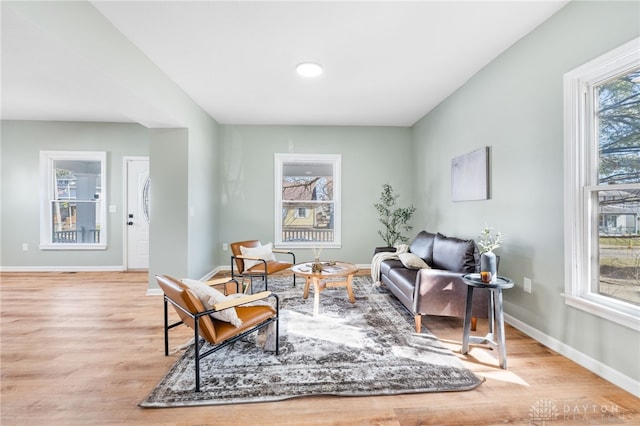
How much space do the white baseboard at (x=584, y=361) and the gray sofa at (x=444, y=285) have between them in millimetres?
420

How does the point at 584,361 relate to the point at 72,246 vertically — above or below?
below

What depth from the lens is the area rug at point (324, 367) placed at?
5.96 feet

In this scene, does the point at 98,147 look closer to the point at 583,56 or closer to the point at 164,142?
the point at 164,142

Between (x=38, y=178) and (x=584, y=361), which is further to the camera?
(x=38, y=178)

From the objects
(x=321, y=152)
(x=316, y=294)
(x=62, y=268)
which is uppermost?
(x=321, y=152)

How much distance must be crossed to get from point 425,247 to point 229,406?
9.61 feet

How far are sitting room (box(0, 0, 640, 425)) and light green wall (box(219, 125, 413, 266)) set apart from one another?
0.57 m

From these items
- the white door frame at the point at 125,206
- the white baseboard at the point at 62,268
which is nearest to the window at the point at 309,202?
the white door frame at the point at 125,206

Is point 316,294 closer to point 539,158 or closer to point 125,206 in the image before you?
point 539,158

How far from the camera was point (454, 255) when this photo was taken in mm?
3012

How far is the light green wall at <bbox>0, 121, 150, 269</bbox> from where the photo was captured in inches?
202

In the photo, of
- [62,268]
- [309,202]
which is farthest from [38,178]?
[309,202]

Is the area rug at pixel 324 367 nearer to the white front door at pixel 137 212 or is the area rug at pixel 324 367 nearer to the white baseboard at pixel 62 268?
the white front door at pixel 137 212

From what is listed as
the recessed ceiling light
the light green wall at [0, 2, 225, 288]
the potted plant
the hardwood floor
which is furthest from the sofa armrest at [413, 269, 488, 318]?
the light green wall at [0, 2, 225, 288]
